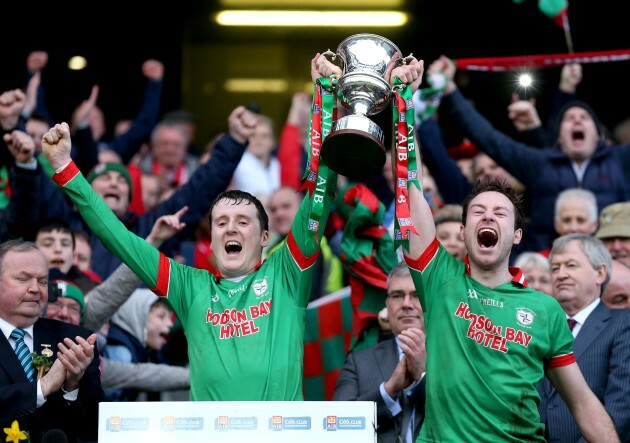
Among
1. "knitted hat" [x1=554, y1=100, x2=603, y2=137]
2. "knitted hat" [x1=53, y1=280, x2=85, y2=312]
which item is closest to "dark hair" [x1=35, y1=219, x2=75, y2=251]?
"knitted hat" [x1=53, y1=280, x2=85, y2=312]

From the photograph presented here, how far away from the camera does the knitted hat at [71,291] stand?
8336 mm

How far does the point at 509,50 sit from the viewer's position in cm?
1438

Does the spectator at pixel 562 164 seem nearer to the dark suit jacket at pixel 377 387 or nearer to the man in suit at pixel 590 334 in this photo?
the man in suit at pixel 590 334

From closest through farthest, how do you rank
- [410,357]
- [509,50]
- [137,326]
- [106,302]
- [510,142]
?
[410,357]
[106,302]
[137,326]
[510,142]
[509,50]

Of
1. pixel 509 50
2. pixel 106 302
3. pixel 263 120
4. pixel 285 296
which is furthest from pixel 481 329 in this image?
pixel 509 50

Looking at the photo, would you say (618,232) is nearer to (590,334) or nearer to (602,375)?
(590,334)

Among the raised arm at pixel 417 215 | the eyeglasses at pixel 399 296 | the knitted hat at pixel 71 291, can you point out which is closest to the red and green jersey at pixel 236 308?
the raised arm at pixel 417 215

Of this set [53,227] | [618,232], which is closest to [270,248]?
[53,227]

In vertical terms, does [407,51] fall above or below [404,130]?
above

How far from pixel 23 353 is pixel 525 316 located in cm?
262

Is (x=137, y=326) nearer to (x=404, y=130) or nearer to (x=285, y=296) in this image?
(x=285, y=296)

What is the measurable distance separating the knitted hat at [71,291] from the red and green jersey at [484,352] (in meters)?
2.33

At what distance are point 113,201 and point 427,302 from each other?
144 inches

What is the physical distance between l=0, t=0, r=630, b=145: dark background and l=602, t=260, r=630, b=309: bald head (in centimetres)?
425
